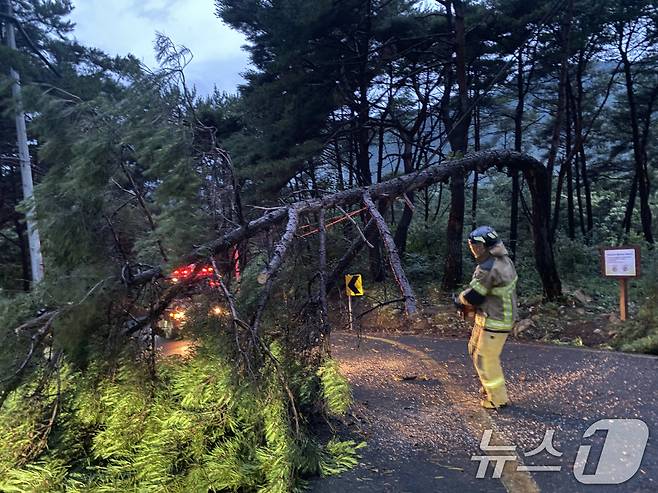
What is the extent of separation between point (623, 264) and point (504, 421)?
634cm

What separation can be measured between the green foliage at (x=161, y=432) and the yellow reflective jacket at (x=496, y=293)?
5.31ft

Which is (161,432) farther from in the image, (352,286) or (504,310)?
(504,310)

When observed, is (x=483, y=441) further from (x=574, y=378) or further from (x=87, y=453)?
(x=87, y=453)

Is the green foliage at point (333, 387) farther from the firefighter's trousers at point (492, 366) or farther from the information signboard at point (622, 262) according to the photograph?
the information signboard at point (622, 262)

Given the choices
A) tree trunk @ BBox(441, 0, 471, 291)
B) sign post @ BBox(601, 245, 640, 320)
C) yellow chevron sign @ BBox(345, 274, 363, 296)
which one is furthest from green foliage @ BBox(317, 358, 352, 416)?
tree trunk @ BBox(441, 0, 471, 291)

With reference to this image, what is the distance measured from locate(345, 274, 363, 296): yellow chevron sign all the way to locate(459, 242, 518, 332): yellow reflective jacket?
1268mm

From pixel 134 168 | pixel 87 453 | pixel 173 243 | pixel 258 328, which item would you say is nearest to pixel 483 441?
pixel 258 328

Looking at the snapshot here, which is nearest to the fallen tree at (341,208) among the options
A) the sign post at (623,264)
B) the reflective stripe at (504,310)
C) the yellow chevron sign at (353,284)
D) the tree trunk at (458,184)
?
the yellow chevron sign at (353,284)

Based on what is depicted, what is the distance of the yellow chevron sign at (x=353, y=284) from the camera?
5.70 metres

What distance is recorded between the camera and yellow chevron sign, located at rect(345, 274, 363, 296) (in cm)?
570

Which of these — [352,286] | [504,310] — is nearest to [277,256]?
[352,286]

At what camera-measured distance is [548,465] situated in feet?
12.2

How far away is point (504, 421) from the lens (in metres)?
4.63

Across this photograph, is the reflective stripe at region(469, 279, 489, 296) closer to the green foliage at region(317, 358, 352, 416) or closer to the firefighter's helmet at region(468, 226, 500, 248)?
the firefighter's helmet at region(468, 226, 500, 248)
